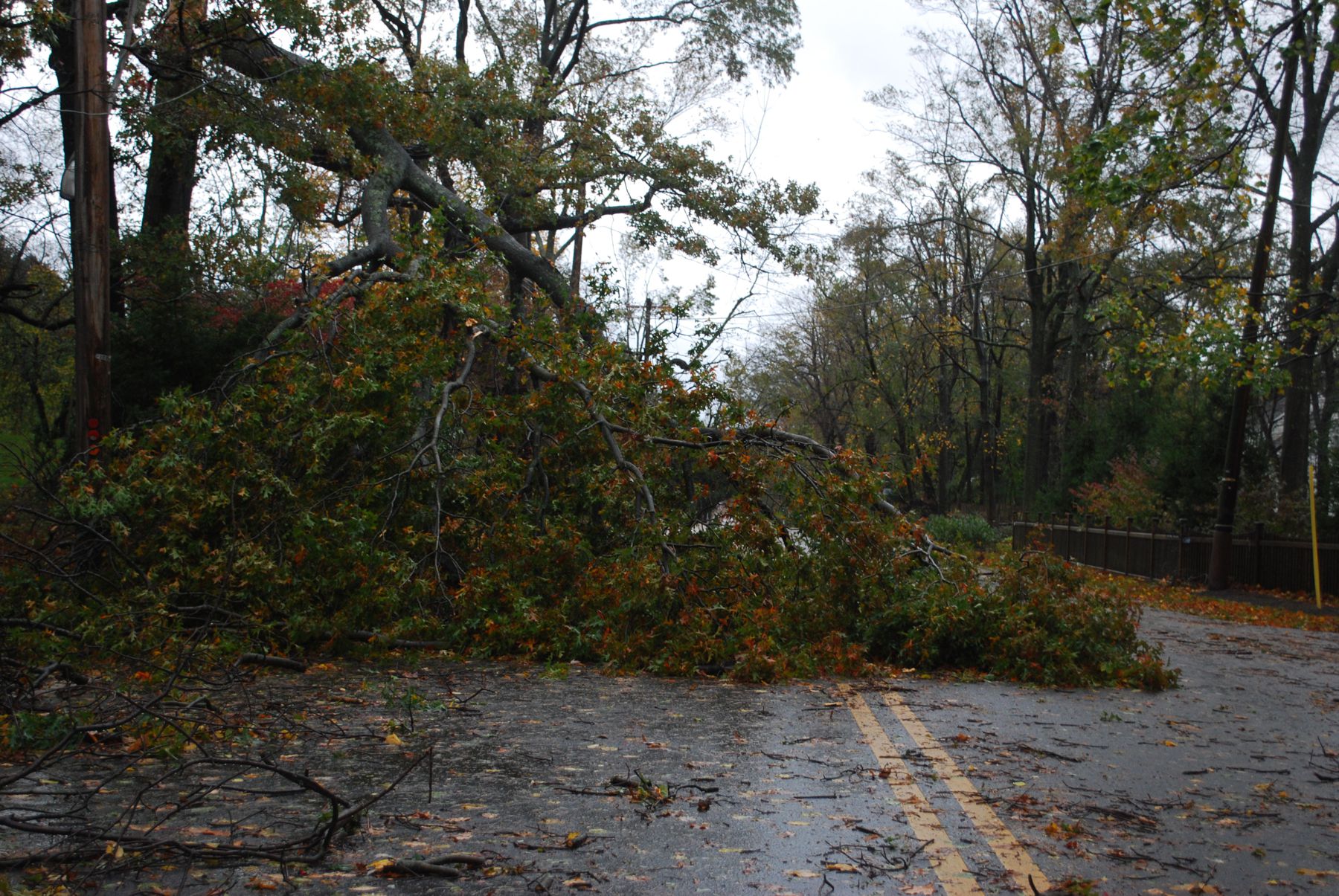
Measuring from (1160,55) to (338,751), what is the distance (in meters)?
12.9

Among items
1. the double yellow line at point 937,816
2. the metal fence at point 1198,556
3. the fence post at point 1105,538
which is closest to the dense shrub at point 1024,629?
the double yellow line at point 937,816

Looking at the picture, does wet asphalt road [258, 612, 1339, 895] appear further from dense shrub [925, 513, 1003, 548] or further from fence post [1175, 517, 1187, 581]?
dense shrub [925, 513, 1003, 548]

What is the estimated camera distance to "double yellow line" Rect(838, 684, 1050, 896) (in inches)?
162

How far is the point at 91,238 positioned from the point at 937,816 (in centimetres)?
889

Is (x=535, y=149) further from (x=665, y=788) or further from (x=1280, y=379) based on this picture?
(x=665, y=788)

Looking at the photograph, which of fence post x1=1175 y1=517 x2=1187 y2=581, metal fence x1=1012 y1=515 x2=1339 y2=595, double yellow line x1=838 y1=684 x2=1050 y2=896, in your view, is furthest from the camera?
fence post x1=1175 y1=517 x2=1187 y2=581

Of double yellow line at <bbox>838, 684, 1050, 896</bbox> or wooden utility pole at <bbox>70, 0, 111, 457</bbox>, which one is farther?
wooden utility pole at <bbox>70, 0, 111, 457</bbox>

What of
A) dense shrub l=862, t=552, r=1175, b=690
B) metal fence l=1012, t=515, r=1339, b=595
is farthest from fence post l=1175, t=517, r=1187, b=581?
dense shrub l=862, t=552, r=1175, b=690

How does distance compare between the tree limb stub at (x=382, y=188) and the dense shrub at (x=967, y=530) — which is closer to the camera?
the tree limb stub at (x=382, y=188)

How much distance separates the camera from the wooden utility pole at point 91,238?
10273mm

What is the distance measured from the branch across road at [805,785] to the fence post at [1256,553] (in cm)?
1494

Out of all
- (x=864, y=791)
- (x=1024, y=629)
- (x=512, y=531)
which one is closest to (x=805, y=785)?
(x=864, y=791)

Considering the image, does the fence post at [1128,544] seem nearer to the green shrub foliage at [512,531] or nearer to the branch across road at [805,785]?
the green shrub foliage at [512,531]

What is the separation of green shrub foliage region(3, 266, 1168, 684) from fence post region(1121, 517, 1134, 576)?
17.1 m
